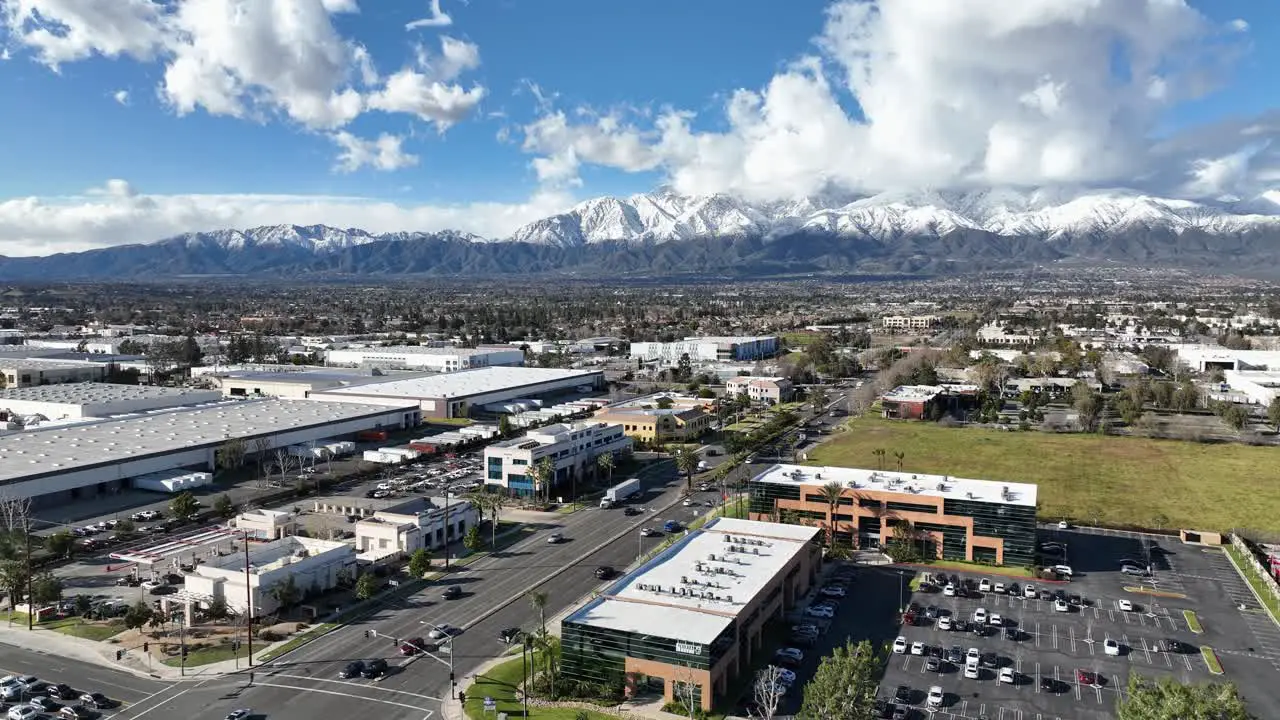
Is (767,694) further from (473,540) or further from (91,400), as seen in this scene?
(91,400)

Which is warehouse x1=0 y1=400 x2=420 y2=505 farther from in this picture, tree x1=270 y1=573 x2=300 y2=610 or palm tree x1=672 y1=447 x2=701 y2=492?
palm tree x1=672 y1=447 x2=701 y2=492

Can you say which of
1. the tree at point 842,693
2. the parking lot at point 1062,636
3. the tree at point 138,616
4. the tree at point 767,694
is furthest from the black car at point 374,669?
the tree at point 842,693

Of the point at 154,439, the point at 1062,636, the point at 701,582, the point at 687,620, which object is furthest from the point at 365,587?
the point at 154,439

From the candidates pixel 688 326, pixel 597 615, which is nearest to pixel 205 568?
pixel 597 615

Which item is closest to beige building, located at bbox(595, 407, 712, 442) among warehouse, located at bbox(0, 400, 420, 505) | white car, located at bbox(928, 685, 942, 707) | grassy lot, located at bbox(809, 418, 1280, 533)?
grassy lot, located at bbox(809, 418, 1280, 533)

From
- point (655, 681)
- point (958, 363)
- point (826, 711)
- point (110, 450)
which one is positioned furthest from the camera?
point (958, 363)

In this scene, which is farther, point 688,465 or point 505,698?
point 688,465

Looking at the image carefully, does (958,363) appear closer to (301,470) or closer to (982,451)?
(982,451)
